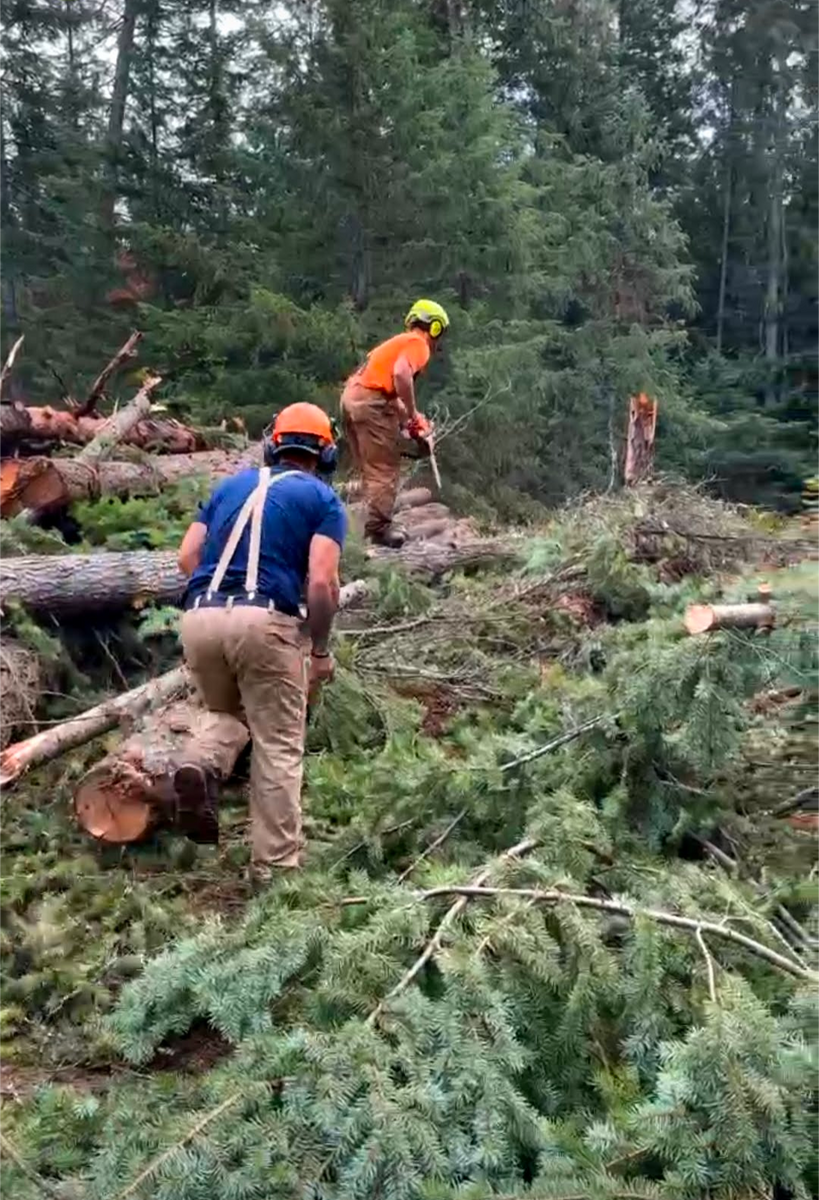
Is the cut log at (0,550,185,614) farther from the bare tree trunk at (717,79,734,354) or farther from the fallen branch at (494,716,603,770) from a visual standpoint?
the bare tree trunk at (717,79,734,354)

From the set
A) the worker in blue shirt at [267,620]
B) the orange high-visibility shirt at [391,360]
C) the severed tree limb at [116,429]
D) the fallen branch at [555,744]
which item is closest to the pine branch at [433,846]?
the fallen branch at [555,744]

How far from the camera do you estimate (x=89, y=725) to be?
564 cm

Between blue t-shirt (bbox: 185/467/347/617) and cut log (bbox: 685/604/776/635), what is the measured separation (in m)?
1.58

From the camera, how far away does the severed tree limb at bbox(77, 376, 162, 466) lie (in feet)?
29.2

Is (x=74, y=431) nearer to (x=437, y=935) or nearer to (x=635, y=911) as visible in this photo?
(x=437, y=935)

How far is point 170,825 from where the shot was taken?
4.90 m

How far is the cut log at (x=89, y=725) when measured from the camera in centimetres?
523

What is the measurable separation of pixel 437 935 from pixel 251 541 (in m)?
1.95

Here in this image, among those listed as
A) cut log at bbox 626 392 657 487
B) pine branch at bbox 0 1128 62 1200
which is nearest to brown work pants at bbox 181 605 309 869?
pine branch at bbox 0 1128 62 1200

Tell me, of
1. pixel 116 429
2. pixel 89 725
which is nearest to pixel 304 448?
pixel 89 725

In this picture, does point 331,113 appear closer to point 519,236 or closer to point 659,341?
point 519,236

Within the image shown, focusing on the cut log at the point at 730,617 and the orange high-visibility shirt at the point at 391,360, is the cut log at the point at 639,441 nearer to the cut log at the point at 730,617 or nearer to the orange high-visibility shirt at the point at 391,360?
the orange high-visibility shirt at the point at 391,360

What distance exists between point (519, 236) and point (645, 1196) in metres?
14.8

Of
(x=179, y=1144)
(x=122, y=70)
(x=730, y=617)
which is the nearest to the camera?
(x=179, y=1144)
